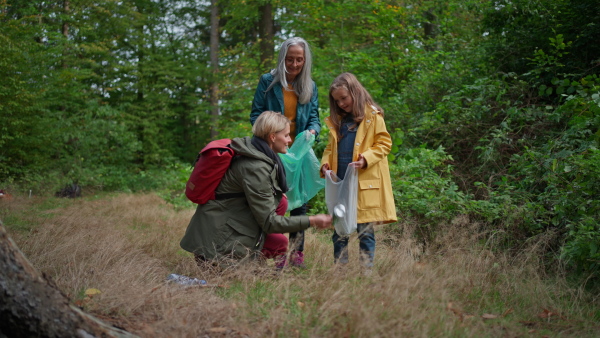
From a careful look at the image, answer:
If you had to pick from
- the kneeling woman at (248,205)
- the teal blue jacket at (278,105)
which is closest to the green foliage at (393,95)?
the teal blue jacket at (278,105)

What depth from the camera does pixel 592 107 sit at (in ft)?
15.5

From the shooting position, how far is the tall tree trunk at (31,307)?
2.22 metres

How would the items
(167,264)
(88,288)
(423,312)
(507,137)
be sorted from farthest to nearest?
1. (507,137)
2. (167,264)
3. (88,288)
4. (423,312)

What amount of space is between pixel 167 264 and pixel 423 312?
2453 mm

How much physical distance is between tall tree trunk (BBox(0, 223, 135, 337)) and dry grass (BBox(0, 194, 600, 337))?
0.36m

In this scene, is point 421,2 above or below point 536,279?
above

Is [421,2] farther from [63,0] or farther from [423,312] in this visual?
[63,0]

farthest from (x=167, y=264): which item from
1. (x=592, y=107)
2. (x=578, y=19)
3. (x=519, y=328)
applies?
(x=578, y=19)

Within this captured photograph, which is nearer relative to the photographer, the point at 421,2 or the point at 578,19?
the point at 578,19

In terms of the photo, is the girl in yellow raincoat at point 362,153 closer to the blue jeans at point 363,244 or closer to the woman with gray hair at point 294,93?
the blue jeans at point 363,244

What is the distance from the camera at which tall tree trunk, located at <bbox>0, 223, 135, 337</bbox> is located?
2.22 m

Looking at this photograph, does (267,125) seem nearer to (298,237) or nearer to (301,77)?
(301,77)

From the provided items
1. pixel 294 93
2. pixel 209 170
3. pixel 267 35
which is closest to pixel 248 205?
pixel 209 170

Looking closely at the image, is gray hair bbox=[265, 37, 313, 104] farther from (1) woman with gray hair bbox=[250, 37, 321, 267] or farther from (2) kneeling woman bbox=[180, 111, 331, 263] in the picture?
(2) kneeling woman bbox=[180, 111, 331, 263]
